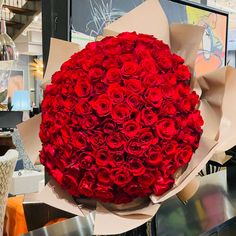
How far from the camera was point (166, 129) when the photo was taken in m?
0.56

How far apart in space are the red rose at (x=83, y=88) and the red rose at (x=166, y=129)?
115 mm

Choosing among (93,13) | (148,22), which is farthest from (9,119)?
(148,22)

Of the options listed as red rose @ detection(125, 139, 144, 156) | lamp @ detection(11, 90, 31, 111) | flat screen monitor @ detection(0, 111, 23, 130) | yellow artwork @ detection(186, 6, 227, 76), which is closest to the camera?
red rose @ detection(125, 139, 144, 156)

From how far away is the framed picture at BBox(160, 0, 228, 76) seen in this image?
55.4 inches

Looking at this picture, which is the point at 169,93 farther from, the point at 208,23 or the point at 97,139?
the point at 208,23

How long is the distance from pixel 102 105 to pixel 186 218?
451 millimetres

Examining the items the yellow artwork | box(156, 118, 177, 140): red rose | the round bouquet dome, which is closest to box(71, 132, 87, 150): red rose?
the round bouquet dome

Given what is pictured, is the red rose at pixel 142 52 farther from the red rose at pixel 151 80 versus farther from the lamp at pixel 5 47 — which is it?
the lamp at pixel 5 47

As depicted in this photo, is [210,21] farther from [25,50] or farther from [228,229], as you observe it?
[25,50]

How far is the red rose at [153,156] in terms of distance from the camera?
0.55 m

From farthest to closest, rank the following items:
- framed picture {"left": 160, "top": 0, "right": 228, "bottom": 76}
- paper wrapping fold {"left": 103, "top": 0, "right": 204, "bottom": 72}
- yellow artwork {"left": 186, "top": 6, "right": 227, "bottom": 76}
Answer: yellow artwork {"left": 186, "top": 6, "right": 227, "bottom": 76} < framed picture {"left": 160, "top": 0, "right": 228, "bottom": 76} < paper wrapping fold {"left": 103, "top": 0, "right": 204, "bottom": 72}

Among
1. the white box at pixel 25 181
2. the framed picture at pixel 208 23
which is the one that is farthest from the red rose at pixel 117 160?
the white box at pixel 25 181

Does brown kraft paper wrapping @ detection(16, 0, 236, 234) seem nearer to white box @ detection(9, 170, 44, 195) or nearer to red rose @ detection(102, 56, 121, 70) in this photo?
red rose @ detection(102, 56, 121, 70)

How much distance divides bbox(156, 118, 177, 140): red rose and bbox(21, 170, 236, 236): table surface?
321mm
